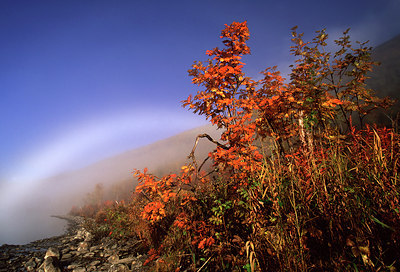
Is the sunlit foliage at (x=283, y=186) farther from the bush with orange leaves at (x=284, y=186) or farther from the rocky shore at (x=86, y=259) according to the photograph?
the rocky shore at (x=86, y=259)

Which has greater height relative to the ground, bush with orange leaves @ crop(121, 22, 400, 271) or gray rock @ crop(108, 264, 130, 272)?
bush with orange leaves @ crop(121, 22, 400, 271)

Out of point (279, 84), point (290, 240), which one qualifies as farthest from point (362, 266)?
point (279, 84)

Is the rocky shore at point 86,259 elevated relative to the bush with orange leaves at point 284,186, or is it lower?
lower

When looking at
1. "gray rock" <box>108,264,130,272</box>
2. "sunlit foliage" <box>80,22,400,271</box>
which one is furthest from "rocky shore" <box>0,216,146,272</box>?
"sunlit foliage" <box>80,22,400,271</box>

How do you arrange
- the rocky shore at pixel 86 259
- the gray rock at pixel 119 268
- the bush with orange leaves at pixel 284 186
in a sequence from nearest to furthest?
the bush with orange leaves at pixel 284 186 → the gray rock at pixel 119 268 → the rocky shore at pixel 86 259

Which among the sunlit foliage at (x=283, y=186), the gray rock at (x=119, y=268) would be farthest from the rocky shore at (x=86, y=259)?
the sunlit foliage at (x=283, y=186)

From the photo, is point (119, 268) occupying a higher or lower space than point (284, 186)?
lower

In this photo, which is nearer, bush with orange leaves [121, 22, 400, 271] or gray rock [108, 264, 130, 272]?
bush with orange leaves [121, 22, 400, 271]

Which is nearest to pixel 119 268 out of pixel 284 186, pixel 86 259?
pixel 86 259

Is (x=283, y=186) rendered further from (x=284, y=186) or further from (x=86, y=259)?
(x=86, y=259)

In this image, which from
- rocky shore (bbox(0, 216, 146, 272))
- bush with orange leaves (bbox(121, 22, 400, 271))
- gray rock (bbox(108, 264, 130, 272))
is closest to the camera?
bush with orange leaves (bbox(121, 22, 400, 271))

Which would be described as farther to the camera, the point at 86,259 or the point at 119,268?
the point at 86,259

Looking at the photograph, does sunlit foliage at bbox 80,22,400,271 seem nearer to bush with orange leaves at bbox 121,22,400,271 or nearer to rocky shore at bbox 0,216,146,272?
bush with orange leaves at bbox 121,22,400,271

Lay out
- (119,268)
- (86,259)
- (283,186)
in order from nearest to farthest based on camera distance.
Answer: (283,186)
(119,268)
(86,259)
